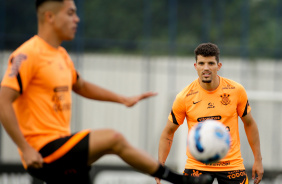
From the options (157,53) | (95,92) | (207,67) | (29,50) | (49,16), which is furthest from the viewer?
(157,53)

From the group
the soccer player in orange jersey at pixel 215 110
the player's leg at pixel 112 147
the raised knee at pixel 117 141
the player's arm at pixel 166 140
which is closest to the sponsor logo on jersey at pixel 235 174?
the soccer player in orange jersey at pixel 215 110

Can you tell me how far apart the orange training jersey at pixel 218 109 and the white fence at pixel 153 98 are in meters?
6.69

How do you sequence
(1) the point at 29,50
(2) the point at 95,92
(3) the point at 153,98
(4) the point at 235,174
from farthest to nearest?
1. (3) the point at 153,98
2. (4) the point at 235,174
3. (2) the point at 95,92
4. (1) the point at 29,50

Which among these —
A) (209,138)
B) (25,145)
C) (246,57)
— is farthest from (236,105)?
(246,57)

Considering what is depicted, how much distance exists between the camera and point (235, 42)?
1570 centimetres

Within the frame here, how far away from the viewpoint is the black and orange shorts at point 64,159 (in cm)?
439

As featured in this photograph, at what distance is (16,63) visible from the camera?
436 cm

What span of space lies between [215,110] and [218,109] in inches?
1.4

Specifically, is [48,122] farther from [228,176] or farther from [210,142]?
[228,176]

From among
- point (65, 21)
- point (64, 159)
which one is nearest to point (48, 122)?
point (64, 159)

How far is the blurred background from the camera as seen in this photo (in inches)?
540

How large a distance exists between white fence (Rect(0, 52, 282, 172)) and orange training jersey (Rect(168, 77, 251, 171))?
6.69m

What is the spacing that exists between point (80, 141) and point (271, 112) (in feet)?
33.9

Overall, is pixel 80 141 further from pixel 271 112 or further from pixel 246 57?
pixel 246 57
